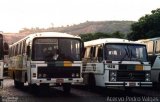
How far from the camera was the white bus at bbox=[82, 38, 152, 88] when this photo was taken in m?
19.4

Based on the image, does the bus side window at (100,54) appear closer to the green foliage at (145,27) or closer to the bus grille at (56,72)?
the bus grille at (56,72)

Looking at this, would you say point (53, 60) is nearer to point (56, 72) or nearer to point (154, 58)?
point (56, 72)

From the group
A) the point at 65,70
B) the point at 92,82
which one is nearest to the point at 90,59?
the point at 92,82

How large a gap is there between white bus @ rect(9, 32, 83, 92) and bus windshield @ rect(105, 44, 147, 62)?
130 centimetres

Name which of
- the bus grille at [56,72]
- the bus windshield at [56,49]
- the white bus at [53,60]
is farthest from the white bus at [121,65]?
the bus grille at [56,72]

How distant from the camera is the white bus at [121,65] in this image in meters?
19.4

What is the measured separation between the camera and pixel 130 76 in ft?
64.2

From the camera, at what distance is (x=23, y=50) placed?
22578mm

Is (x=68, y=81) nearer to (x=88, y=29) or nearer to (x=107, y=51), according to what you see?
(x=107, y=51)

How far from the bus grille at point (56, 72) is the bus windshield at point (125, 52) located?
163cm

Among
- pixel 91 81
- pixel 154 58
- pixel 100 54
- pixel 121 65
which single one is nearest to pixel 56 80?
pixel 100 54

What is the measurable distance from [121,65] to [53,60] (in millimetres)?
2893

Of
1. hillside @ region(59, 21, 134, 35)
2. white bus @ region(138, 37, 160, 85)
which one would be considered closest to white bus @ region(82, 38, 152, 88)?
white bus @ region(138, 37, 160, 85)

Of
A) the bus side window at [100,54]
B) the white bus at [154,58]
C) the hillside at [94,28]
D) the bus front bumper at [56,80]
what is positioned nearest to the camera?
the bus front bumper at [56,80]
